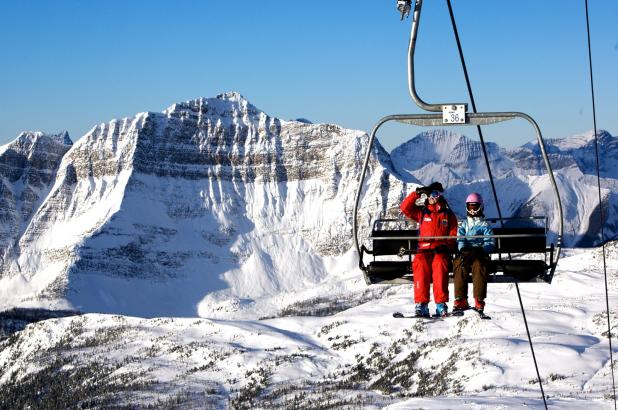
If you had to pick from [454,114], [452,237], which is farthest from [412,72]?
[452,237]

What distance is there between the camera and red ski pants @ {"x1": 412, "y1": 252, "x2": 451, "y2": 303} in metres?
28.7

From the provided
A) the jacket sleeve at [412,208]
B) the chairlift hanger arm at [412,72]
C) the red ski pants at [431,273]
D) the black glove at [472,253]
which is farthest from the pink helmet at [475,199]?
the chairlift hanger arm at [412,72]

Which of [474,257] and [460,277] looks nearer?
[474,257]

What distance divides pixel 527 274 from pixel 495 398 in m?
133

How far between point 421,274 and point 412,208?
5.90 feet

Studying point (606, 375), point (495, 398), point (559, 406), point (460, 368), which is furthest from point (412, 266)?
point (460, 368)

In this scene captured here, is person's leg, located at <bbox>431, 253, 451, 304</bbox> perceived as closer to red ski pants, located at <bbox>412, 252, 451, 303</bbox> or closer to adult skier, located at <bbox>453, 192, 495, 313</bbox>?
red ski pants, located at <bbox>412, 252, 451, 303</bbox>

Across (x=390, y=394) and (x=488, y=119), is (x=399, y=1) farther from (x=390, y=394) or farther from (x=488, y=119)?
(x=390, y=394)

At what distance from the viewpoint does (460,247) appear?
2872 centimetres

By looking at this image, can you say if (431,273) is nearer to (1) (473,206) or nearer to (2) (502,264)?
(2) (502,264)

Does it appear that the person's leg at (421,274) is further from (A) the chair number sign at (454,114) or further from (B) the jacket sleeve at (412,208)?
(A) the chair number sign at (454,114)

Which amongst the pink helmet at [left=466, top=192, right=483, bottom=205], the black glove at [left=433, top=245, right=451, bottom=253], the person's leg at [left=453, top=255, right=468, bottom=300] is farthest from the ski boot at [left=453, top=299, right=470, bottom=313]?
the pink helmet at [left=466, top=192, right=483, bottom=205]

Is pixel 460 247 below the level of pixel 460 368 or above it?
above

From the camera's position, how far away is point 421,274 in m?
28.8
